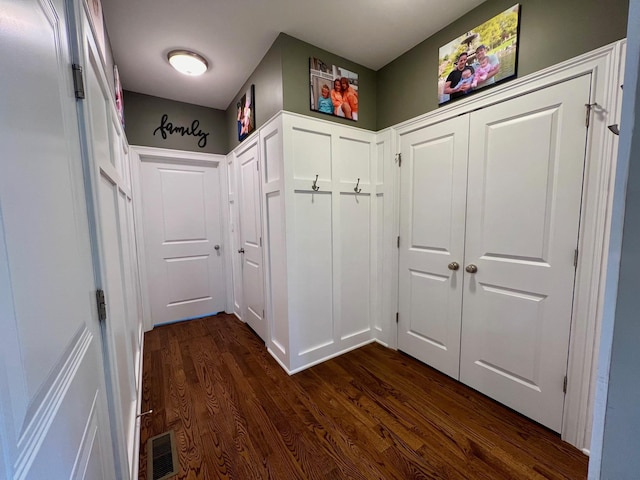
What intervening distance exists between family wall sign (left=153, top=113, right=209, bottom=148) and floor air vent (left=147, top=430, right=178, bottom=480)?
2757mm

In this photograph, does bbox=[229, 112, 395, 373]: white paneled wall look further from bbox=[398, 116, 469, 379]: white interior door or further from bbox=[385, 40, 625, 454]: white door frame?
bbox=[385, 40, 625, 454]: white door frame

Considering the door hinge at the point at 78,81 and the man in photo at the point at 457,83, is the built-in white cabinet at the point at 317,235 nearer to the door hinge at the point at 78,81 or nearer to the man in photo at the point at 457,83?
the man in photo at the point at 457,83

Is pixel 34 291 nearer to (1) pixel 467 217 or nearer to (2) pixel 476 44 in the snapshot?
(1) pixel 467 217

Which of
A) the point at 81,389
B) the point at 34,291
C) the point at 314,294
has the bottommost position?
the point at 314,294

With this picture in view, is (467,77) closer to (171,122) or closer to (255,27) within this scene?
(255,27)

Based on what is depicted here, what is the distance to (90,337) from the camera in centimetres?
79

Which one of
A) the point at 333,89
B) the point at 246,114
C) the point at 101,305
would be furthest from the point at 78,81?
the point at 246,114

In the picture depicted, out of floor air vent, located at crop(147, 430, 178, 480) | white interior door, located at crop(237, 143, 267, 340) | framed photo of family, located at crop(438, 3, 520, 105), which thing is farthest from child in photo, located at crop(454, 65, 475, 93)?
floor air vent, located at crop(147, 430, 178, 480)

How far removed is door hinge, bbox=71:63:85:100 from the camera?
0.81 m

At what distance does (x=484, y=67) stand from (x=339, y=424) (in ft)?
7.88

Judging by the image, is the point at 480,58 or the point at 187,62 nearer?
the point at 480,58

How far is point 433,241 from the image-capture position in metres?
1.99

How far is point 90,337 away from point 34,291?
0.43 m

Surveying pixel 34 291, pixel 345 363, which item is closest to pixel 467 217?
pixel 345 363
